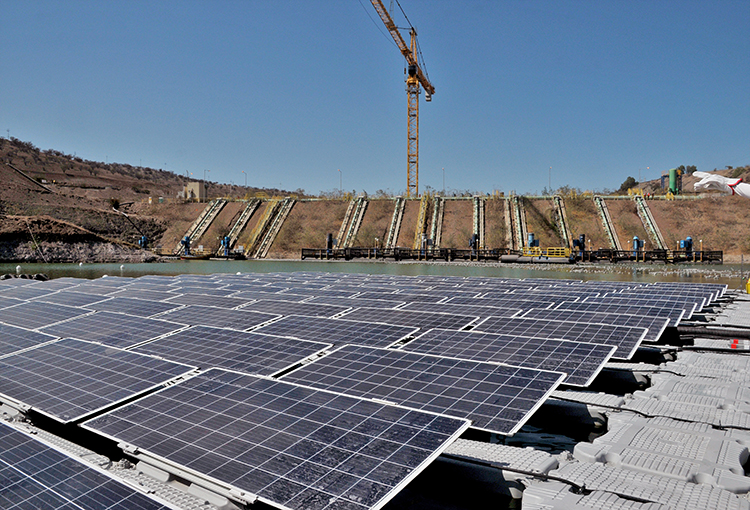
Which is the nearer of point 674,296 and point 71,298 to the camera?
point 71,298

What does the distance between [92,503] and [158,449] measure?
3.45 feet

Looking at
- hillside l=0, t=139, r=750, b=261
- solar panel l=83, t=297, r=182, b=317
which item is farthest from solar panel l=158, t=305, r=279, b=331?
hillside l=0, t=139, r=750, b=261

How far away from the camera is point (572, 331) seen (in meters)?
12.0

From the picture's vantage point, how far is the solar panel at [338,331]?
11.1m

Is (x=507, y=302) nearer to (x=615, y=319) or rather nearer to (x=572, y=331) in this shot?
(x=615, y=319)

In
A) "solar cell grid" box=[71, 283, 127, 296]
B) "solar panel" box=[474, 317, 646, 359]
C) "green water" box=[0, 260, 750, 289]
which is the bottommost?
"green water" box=[0, 260, 750, 289]

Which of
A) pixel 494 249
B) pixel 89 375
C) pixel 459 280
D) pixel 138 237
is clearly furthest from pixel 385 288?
pixel 138 237

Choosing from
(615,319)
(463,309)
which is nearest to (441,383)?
(615,319)

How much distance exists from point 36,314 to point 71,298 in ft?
11.9

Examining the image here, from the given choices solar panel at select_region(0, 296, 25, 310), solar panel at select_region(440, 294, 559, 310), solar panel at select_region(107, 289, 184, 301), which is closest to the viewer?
solar panel at select_region(440, 294, 559, 310)

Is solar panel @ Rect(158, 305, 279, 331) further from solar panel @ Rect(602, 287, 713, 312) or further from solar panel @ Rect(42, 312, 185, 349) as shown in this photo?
solar panel @ Rect(602, 287, 713, 312)

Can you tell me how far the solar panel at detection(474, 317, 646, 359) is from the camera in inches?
428

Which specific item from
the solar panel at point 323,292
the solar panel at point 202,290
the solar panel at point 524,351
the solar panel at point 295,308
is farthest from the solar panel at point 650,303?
the solar panel at point 202,290

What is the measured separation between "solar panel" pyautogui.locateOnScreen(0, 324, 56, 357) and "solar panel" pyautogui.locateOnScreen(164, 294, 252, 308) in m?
5.47
